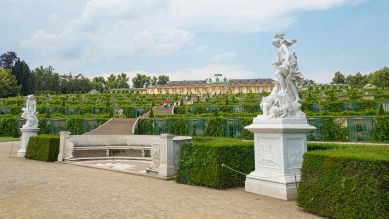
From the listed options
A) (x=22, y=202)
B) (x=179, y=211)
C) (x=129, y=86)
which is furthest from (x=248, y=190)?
(x=129, y=86)

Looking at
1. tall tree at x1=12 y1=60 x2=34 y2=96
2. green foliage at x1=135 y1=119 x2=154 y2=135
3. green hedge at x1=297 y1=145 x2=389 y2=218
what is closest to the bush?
green hedge at x1=297 y1=145 x2=389 y2=218

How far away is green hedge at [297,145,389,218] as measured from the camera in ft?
21.0

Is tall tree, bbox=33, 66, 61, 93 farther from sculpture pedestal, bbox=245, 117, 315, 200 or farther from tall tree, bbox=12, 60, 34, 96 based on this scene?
sculpture pedestal, bbox=245, 117, 315, 200

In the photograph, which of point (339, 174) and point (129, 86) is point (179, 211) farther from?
point (129, 86)

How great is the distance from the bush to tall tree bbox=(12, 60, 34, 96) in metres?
102

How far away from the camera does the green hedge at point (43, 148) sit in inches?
737

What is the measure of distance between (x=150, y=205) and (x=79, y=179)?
197 inches

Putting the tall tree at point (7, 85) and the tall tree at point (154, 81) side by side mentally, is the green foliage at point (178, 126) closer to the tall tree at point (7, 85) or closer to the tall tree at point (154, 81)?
the tall tree at point (7, 85)

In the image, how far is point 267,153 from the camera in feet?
31.1

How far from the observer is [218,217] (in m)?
7.18

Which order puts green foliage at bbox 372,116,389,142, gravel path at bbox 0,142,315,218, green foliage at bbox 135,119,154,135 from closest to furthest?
gravel path at bbox 0,142,315,218 → green foliage at bbox 372,116,389,142 → green foliage at bbox 135,119,154,135

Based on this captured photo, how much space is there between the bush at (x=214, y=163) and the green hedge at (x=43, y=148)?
978 centimetres

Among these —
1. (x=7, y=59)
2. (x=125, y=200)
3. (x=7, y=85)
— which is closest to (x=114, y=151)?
(x=125, y=200)

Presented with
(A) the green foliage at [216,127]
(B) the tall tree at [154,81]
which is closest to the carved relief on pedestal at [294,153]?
(A) the green foliage at [216,127]
